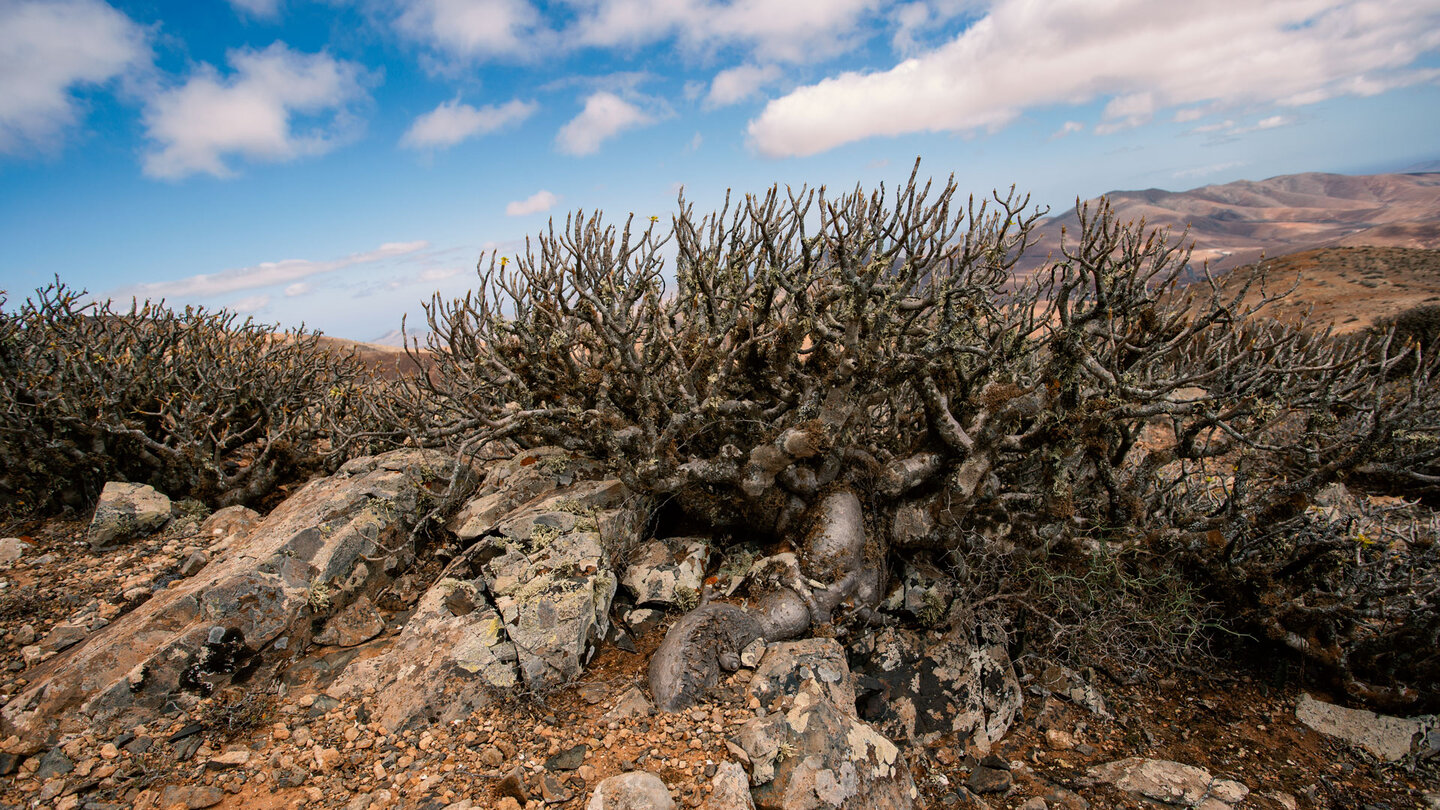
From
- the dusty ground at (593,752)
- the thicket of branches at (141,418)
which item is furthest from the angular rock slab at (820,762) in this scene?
the thicket of branches at (141,418)

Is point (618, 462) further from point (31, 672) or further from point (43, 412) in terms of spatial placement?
point (43, 412)

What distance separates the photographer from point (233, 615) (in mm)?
5020

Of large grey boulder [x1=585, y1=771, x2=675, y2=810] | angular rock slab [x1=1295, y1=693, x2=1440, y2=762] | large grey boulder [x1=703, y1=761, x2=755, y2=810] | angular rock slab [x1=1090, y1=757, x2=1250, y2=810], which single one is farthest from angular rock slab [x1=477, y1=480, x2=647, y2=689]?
angular rock slab [x1=1295, y1=693, x2=1440, y2=762]

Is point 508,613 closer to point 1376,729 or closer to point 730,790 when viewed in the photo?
point 730,790

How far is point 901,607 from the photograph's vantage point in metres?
5.69

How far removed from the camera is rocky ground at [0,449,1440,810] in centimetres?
370

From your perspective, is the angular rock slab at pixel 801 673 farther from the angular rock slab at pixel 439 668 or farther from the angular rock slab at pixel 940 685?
the angular rock slab at pixel 439 668

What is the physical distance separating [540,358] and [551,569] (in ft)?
7.66

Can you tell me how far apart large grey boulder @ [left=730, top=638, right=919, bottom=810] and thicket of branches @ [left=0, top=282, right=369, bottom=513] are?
257 inches

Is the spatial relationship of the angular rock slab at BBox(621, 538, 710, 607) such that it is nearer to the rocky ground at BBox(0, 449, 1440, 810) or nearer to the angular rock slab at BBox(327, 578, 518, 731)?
the rocky ground at BBox(0, 449, 1440, 810)

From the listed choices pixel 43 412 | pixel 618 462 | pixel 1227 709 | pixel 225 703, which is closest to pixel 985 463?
pixel 1227 709

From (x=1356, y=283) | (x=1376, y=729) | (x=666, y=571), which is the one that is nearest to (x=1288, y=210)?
(x=1356, y=283)

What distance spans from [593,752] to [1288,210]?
185 meters

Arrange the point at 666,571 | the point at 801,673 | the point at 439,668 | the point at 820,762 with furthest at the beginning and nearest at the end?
the point at 666,571, the point at 439,668, the point at 801,673, the point at 820,762
